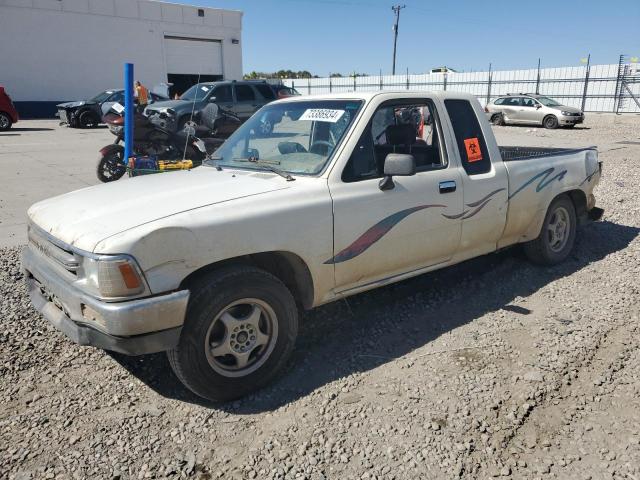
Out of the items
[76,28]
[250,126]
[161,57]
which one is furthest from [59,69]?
[250,126]

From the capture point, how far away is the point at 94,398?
10.5 ft

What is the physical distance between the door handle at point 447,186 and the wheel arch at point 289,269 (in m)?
1.36

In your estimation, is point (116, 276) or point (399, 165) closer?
point (116, 276)

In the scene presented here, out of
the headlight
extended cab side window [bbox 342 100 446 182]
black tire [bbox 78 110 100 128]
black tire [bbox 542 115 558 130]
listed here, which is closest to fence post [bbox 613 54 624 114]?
black tire [bbox 542 115 558 130]

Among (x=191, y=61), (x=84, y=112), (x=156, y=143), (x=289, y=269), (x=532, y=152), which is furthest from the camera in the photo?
(x=191, y=61)

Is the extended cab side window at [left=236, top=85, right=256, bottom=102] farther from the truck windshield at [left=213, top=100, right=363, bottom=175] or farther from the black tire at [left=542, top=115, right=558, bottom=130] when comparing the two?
the black tire at [left=542, top=115, right=558, bottom=130]

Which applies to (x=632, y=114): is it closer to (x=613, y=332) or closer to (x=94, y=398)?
(x=613, y=332)

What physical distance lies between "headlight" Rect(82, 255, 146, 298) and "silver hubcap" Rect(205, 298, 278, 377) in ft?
1.69

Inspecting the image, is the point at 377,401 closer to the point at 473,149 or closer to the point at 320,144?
the point at 320,144

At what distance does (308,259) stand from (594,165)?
397 cm

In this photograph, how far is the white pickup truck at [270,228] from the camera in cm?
278

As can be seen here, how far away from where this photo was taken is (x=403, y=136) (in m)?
4.25

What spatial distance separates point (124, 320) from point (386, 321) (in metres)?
2.20

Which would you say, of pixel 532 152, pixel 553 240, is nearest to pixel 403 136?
pixel 553 240
